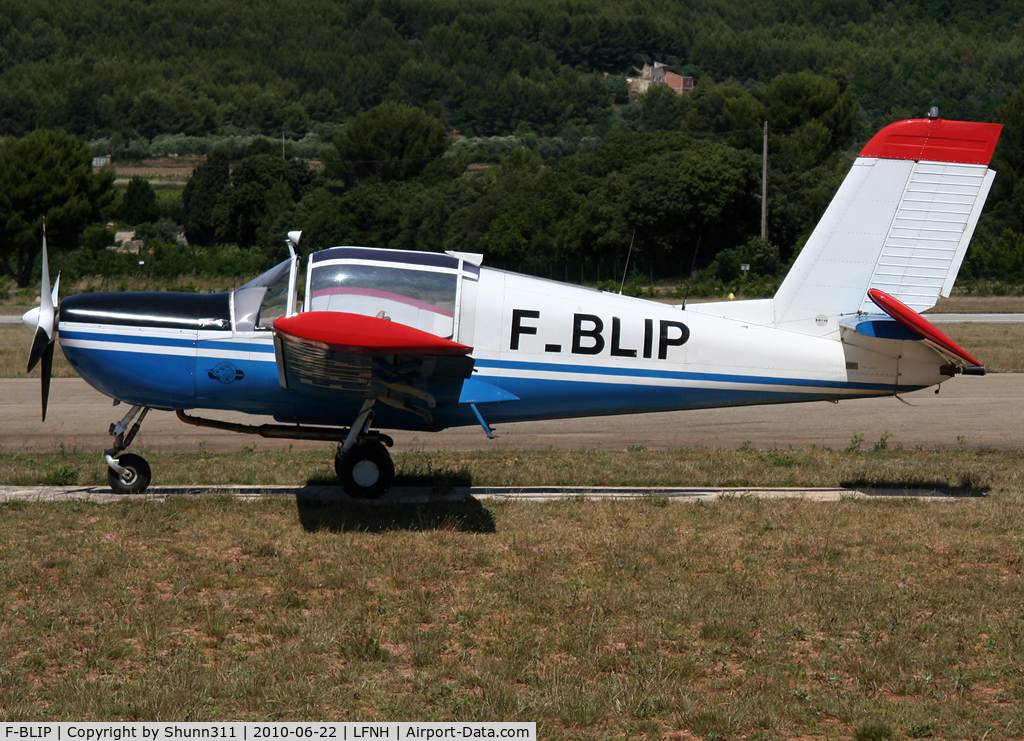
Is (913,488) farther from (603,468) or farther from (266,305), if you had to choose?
(266,305)

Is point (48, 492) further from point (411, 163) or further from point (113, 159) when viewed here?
point (113, 159)

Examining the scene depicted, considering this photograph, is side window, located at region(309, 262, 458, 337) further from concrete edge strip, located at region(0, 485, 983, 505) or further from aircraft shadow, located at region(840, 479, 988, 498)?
aircraft shadow, located at region(840, 479, 988, 498)

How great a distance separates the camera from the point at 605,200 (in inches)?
2071

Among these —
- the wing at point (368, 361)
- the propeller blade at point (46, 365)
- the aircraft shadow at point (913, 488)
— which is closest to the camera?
the wing at point (368, 361)

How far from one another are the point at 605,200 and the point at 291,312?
44.6 meters

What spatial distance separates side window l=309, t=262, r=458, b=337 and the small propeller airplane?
0.01 m

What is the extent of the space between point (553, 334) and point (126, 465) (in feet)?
14.3

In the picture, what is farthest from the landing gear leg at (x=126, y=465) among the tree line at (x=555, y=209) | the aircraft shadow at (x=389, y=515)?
the tree line at (x=555, y=209)

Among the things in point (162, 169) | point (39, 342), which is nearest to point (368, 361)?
point (39, 342)

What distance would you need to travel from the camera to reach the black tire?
9.94 meters

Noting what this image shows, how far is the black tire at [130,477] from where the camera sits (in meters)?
9.94

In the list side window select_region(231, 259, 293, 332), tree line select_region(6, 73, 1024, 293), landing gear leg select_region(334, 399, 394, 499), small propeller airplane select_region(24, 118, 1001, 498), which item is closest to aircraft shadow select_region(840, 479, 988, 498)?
small propeller airplane select_region(24, 118, 1001, 498)

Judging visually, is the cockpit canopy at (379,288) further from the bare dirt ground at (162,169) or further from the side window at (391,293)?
the bare dirt ground at (162,169)

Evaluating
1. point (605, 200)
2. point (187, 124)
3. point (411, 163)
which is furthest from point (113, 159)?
point (605, 200)
